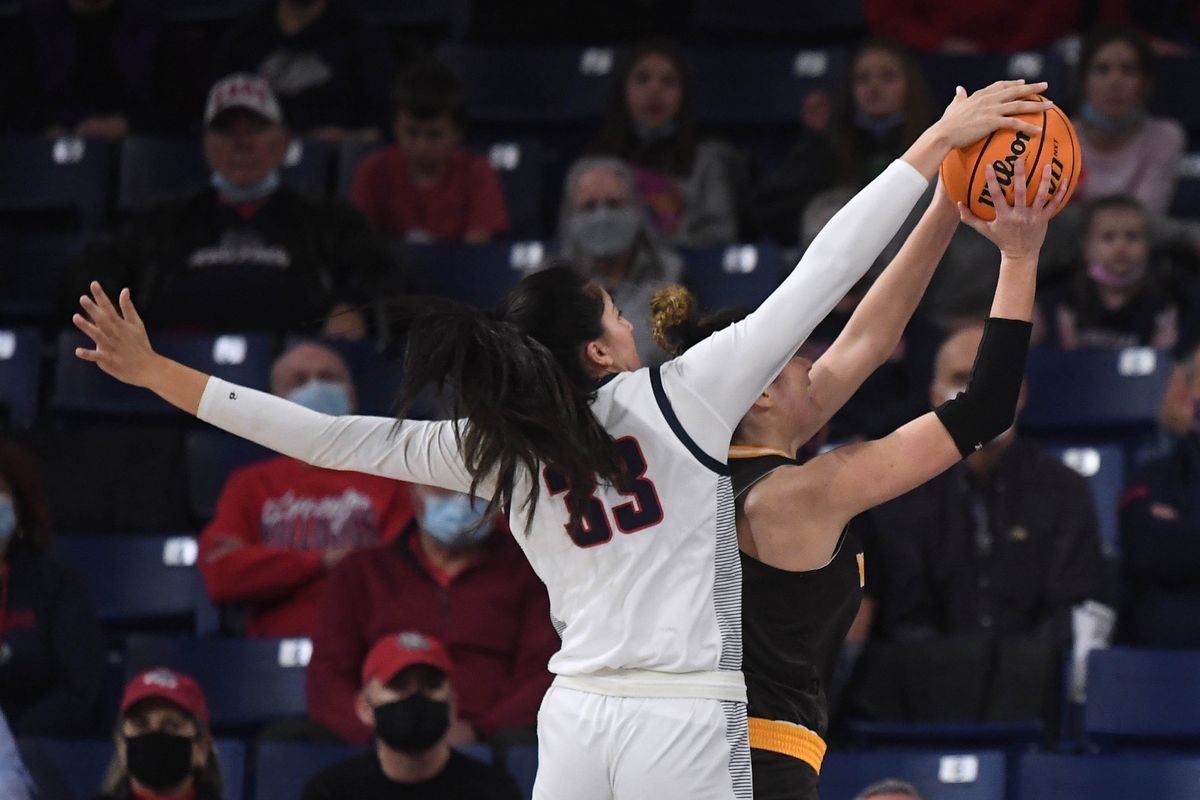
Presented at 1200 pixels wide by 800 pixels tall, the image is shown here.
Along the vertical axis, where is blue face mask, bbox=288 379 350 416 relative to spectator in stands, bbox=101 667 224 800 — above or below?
above

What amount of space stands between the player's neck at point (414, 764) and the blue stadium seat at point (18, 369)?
8.44ft

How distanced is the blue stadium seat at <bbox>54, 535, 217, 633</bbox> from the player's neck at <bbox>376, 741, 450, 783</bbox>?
4.64ft

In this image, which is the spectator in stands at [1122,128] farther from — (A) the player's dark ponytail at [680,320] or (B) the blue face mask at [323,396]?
(A) the player's dark ponytail at [680,320]

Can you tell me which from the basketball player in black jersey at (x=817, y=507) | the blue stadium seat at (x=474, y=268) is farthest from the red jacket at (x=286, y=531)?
the basketball player in black jersey at (x=817, y=507)

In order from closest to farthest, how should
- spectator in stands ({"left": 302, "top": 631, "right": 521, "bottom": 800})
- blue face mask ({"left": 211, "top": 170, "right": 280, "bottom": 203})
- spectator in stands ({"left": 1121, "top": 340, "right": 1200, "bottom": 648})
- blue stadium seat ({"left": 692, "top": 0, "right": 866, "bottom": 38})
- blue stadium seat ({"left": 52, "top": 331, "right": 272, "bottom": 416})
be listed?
spectator in stands ({"left": 302, "top": 631, "right": 521, "bottom": 800}), spectator in stands ({"left": 1121, "top": 340, "right": 1200, "bottom": 648}), blue stadium seat ({"left": 52, "top": 331, "right": 272, "bottom": 416}), blue face mask ({"left": 211, "top": 170, "right": 280, "bottom": 203}), blue stadium seat ({"left": 692, "top": 0, "right": 866, "bottom": 38})

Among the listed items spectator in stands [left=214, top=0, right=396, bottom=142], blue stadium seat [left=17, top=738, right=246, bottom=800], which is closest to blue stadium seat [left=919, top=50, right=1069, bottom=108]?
spectator in stands [left=214, top=0, right=396, bottom=142]

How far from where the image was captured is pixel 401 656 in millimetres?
5273

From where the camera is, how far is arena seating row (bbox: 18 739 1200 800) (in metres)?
5.15

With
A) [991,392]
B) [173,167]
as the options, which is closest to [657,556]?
[991,392]

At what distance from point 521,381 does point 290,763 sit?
7.97 ft

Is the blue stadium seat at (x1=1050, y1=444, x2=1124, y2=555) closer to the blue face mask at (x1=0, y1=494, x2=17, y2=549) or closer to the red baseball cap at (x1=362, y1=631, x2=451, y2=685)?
the red baseball cap at (x1=362, y1=631, x2=451, y2=685)

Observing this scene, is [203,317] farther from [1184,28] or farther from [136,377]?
[1184,28]

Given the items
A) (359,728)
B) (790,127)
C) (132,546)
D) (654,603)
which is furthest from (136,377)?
(790,127)

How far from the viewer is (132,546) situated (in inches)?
251
